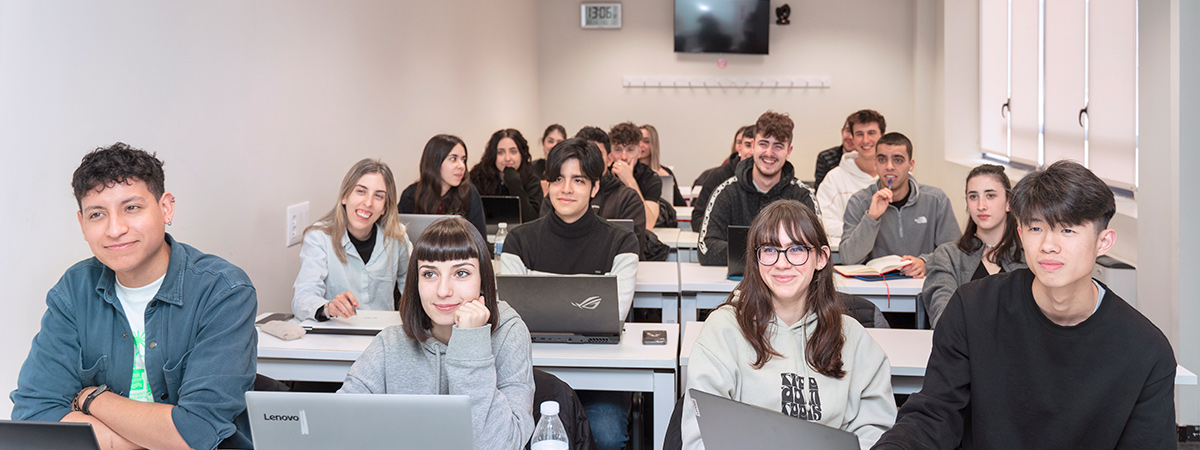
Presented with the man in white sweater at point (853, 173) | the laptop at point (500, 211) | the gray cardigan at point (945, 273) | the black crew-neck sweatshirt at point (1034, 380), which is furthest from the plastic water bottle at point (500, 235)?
the black crew-neck sweatshirt at point (1034, 380)

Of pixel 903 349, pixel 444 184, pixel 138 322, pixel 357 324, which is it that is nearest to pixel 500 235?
pixel 444 184

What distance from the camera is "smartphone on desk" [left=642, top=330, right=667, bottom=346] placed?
2662 mm

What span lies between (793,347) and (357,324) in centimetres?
148

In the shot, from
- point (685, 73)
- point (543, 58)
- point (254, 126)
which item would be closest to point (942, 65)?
point (685, 73)

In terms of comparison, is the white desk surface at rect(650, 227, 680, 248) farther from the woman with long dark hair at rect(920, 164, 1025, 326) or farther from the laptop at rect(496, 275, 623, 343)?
the laptop at rect(496, 275, 623, 343)

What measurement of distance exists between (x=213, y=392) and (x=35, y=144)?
0.91 metres

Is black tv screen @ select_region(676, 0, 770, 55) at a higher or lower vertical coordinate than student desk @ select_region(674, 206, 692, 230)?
higher

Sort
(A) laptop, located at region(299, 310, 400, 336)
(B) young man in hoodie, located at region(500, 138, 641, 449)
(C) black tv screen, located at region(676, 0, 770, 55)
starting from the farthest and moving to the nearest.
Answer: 1. (C) black tv screen, located at region(676, 0, 770, 55)
2. (B) young man in hoodie, located at region(500, 138, 641, 449)
3. (A) laptop, located at region(299, 310, 400, 336)

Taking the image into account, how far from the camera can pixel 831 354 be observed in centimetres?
200

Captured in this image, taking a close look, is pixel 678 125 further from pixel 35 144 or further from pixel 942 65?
pixel 35 144

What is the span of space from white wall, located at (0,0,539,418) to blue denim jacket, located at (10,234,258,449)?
16.5 inches

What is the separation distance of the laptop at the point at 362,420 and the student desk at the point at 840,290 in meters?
2.14

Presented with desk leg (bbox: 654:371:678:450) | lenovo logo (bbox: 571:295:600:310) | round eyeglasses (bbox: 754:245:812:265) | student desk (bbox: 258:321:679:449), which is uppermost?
round eyeglasses (bbox: 754:245:812:265)

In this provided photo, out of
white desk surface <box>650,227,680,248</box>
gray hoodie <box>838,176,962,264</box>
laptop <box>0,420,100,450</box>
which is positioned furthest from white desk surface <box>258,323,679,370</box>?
white desk surface <box>650,227,680,248</box>
